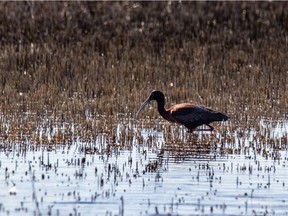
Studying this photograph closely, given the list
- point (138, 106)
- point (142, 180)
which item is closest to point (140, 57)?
point (138, 106)

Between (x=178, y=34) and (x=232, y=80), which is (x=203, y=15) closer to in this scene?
(x=178, y=34)

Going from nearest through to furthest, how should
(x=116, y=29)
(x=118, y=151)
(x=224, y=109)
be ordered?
(x=118, y=151) → (x=224, y=109) → (x=116, y=29)

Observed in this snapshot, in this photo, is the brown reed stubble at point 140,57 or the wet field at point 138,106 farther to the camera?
the brown reed stubble at point 140,57

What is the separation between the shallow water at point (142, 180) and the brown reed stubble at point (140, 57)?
189 centimetres

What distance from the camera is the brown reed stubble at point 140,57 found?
653 inches

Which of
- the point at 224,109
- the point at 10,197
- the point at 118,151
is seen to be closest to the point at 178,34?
the point at 224,109

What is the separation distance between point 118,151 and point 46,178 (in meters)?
2.04

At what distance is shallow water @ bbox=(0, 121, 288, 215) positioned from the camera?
9.11 m

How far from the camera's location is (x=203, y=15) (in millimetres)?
23969

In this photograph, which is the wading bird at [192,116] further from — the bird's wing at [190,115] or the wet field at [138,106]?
the wet field at [138,106]

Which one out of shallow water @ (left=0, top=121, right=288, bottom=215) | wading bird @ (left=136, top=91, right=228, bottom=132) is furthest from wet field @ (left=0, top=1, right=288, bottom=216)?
wading bird @ (left=136, top=91, right=228, bottom=132)

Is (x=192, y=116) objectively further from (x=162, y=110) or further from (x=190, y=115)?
(x=162, y=110)

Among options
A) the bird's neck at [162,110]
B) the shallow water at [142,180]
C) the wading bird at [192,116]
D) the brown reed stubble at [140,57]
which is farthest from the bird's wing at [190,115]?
the shallow water at [142,180]

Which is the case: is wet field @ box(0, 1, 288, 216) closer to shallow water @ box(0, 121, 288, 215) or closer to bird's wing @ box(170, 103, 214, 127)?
shallow water @ box(0, 121, 288, 215)
